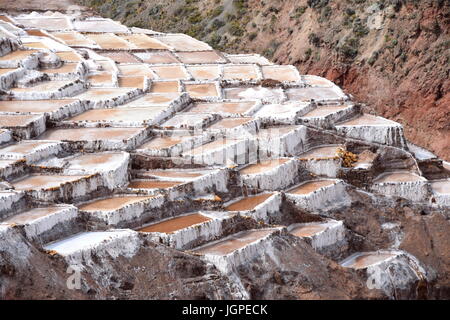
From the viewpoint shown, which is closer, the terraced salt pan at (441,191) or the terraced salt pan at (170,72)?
the terraced salt pan at (441,191)

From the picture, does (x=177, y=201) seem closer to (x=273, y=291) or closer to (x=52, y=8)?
(x=273, y=291)

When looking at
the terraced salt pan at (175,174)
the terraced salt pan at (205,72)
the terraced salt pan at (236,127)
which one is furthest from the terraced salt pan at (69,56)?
the terraced salt pan at (175,174)

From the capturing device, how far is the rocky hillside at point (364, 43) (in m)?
26.1

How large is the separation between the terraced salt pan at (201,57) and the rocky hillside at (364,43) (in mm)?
4453

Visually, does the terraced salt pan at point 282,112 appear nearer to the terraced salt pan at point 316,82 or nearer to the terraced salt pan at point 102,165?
the terraced salt pan at point 316,82

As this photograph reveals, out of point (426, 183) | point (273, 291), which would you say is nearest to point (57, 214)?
point (273, 291)

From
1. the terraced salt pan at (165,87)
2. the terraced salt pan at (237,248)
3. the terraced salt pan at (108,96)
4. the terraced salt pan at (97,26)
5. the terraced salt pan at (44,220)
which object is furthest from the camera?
the terraced salt pan at (97,26)

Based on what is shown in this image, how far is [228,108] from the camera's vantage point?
1877 centimetres

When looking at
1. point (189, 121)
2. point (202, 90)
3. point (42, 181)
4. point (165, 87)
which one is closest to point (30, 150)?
point (42, 181)

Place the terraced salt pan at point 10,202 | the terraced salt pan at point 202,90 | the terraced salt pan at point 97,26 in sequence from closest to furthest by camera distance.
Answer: the terraced salt pan at point 10,202
the terraced salt pan at point 202,90
the terraced salt pan at point 97,26

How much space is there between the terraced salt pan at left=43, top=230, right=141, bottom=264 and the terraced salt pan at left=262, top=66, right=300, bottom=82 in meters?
9.09

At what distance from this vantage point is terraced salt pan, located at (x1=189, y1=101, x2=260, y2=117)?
18.3 m

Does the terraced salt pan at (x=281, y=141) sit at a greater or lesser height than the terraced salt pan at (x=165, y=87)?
lesser

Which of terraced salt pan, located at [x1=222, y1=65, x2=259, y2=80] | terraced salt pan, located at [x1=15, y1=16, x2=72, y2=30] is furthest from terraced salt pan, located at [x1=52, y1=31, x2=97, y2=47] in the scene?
terraced salt pan, located at [x1=222, y1=65, x2=259, y2=80]
